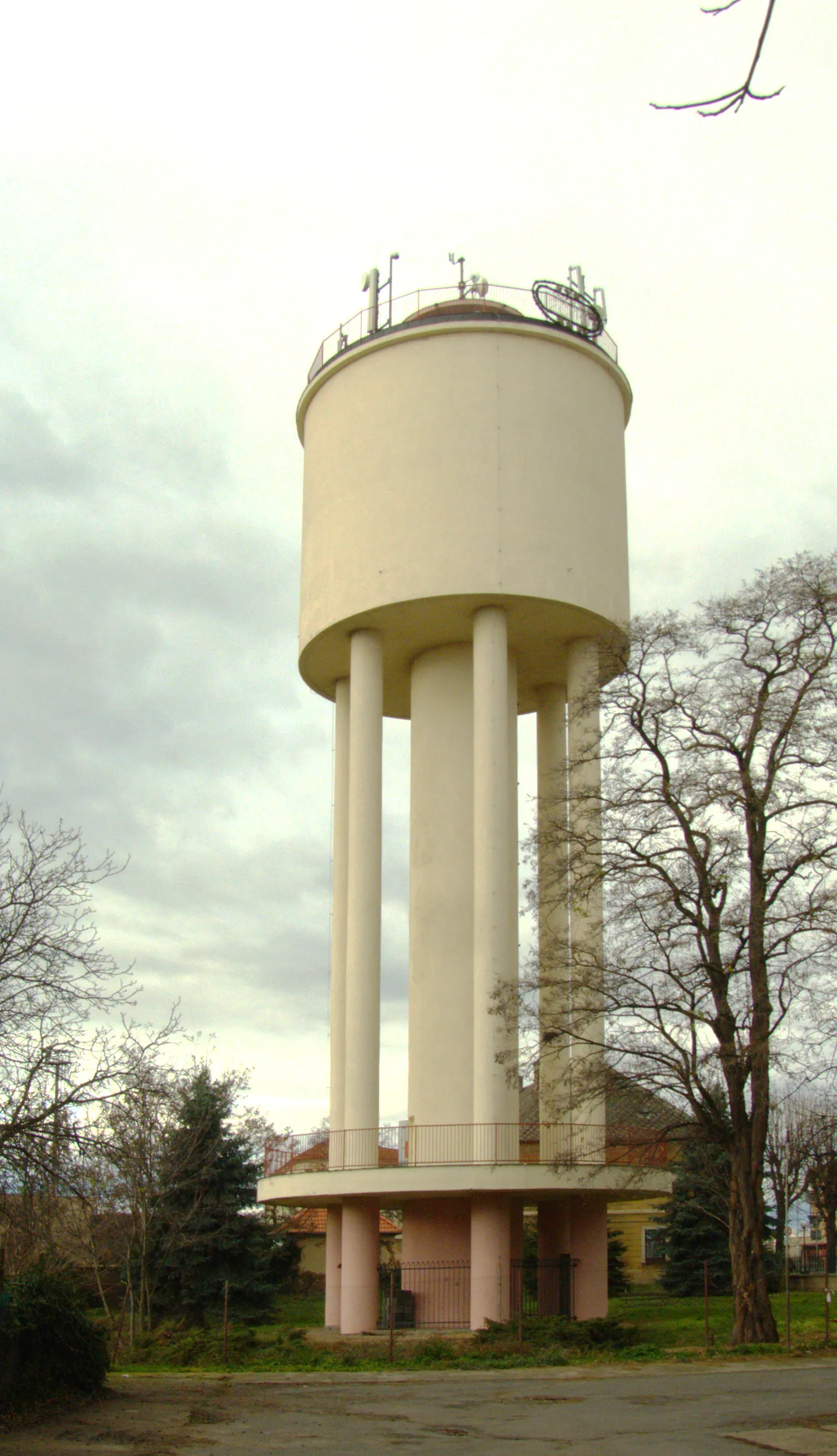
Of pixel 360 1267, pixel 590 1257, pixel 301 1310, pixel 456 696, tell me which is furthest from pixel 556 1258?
pixel 301 1310

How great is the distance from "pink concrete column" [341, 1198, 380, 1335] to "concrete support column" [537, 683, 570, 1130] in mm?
3214

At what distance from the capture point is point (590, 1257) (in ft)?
78.6

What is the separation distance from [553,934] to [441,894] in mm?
2112

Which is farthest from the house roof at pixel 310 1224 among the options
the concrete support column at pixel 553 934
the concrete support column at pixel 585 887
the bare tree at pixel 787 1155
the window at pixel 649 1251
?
the concrete support column at pixel 585 887

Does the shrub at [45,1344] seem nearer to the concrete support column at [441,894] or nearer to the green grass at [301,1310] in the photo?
the concrete support column at [441,894]

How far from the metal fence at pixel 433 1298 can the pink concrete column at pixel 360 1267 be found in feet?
1.33

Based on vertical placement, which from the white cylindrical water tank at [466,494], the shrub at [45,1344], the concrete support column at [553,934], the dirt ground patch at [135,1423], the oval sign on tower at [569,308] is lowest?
the dirt ground patch at [135,1423]

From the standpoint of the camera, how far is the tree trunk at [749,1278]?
20.0 meters

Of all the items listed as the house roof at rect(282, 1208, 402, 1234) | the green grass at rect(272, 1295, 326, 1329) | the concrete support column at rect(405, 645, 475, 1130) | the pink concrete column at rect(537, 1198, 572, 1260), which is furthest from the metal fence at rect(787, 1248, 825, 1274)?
the concrete support column at rect(405, 645, 475, 1130)

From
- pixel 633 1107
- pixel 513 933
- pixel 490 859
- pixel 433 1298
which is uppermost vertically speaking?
pixel 490 859

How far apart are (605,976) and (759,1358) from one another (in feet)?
17.8

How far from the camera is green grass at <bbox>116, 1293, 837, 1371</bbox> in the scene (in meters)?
19.5

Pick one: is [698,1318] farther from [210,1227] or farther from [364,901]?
[210,1227]

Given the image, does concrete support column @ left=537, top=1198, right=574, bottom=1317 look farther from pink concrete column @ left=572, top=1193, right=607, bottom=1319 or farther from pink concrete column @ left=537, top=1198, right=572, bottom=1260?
pink concrete column @ left=572, top=1193, right=607, bottom=1319
